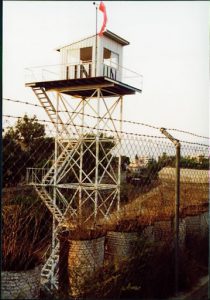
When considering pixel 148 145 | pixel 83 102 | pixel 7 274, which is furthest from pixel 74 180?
pixel 7 274

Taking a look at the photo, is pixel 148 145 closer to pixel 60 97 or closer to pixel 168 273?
pixel 168 273

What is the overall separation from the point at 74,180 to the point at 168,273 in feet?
41.5

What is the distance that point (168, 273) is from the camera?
12.8 feet

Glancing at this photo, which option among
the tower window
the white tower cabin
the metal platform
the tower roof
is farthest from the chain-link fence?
the tower window

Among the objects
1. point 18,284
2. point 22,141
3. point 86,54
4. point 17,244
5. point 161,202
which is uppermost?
point 86,54

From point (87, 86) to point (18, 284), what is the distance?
36.9 ft

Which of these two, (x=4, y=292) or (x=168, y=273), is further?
(x=168, y=273)

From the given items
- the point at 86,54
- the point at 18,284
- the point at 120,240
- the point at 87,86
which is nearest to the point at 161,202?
the point at 120,240

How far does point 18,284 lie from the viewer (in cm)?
299

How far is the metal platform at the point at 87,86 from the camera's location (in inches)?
528

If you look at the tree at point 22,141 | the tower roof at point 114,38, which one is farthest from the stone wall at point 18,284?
the tower roof at point 114,38

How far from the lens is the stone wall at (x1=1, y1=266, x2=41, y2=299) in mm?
2939

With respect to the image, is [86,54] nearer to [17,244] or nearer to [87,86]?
[87,86]

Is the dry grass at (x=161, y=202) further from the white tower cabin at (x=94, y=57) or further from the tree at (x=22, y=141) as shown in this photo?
the white tower cabin at (x=94, y=57)
